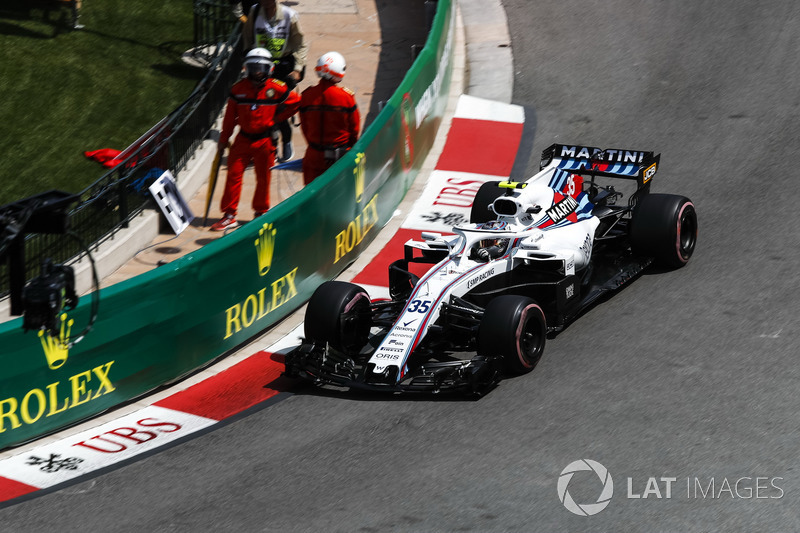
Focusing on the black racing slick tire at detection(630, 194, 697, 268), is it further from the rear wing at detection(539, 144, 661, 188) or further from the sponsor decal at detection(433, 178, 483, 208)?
the sponsor decal at detection(433, 178, 483, 208)

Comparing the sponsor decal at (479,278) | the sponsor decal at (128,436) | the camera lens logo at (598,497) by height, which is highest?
the sponsor decal at (479,278)

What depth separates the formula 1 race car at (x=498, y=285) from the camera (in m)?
9.66

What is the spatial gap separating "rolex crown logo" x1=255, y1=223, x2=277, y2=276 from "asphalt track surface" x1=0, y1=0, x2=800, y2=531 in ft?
5.20

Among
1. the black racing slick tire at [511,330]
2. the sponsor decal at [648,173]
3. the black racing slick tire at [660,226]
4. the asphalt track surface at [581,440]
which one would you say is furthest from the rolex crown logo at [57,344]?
the sponsor decal at [648,173]

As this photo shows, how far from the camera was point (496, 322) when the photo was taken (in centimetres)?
962

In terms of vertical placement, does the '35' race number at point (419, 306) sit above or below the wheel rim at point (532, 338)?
above

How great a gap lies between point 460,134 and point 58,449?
7.99 metres

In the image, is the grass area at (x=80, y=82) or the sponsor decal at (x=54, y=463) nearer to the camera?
the sponsor decal at (x=54, y=463)

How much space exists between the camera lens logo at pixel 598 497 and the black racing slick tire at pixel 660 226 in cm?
358

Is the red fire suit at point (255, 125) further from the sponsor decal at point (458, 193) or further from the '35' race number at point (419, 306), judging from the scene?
the '35' race number at point (419, 306)

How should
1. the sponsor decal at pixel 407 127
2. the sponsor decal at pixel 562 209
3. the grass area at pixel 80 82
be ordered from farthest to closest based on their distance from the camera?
the grass area at pixel 80 82 → the sponsor decal at pixel 407 127 → the sponsor decal at pixel 562 209

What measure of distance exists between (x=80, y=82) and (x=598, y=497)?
12298 millimetres

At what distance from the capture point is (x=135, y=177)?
13227mm

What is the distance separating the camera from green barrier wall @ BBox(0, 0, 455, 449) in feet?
30.7
